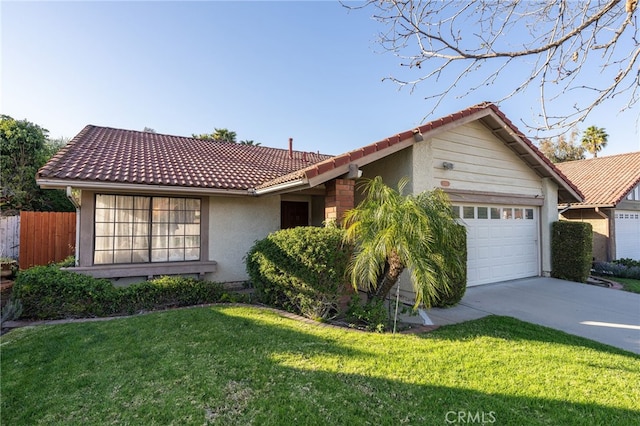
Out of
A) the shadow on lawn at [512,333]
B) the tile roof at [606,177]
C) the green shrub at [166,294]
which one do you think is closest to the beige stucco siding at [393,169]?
the shadow on lawn at [512,333]

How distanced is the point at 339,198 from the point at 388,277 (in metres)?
2.06

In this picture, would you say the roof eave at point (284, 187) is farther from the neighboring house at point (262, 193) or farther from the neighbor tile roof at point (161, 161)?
the neighbor tile roof at point (161, 161)

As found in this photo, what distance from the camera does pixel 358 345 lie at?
5109 millimetres

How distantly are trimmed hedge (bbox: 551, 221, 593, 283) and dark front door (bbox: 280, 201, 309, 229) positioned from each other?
954 cm

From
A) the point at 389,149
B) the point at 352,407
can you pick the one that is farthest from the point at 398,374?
the point at 389,149

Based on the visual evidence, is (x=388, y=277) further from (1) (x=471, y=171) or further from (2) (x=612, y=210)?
(2) (x=612, y=210)

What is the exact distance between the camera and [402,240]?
5652 mm

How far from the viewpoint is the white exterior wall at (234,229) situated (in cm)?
1024

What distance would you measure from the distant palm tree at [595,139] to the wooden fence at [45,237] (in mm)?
44638

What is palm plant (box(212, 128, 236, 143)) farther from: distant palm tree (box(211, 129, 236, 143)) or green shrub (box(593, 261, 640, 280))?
green shrub (box(593, 261, 640, 280))

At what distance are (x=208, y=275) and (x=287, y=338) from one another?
5.61 m

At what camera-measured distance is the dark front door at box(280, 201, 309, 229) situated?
12.3m

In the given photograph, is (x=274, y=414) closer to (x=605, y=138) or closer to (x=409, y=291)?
(x=409, y=291)

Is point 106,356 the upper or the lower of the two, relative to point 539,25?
lower
